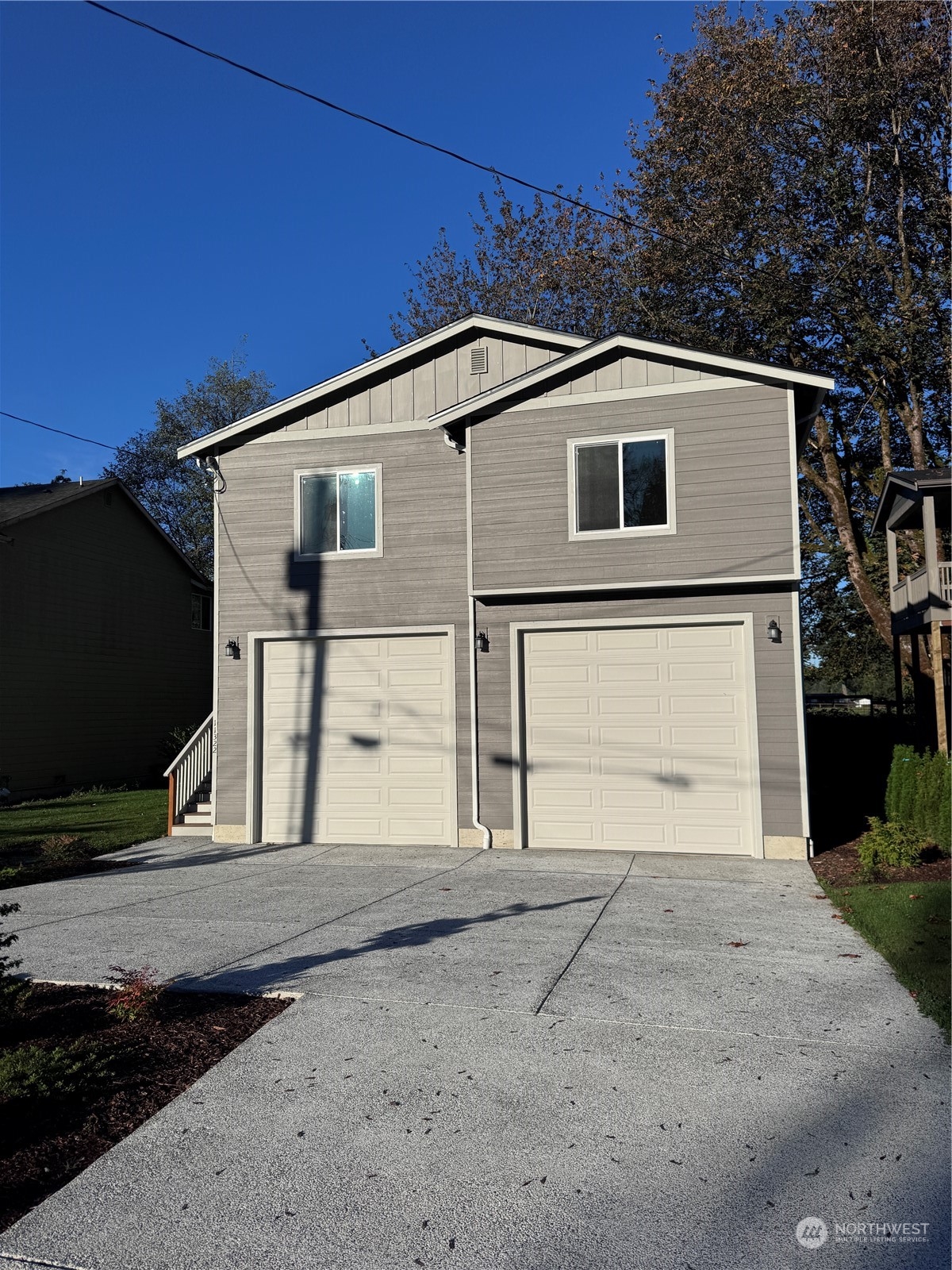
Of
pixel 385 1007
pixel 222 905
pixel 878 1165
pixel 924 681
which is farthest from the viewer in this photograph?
pixel 924 681

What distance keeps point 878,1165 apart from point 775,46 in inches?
900

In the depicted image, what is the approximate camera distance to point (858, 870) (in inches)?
341

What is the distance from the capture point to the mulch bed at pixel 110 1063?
342cm

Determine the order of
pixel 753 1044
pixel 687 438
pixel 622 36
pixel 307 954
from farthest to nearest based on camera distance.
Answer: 1. pixel 622 36
2. pixel 687 438
3. pixel 307 954
4. pixel 753 1044

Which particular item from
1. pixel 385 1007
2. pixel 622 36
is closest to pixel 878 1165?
pixel 385 1007

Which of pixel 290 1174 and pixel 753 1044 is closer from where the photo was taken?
pixel 290 1174

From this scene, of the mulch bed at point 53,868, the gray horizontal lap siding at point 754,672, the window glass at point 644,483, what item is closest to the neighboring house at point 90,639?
the mulch bed at point 53,868

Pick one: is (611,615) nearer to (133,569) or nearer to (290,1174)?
(290,1174)

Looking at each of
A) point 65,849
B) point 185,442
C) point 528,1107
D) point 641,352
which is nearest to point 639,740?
point 641,352

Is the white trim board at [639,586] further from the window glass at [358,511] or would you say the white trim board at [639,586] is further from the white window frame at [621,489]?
the window glass at [358,511]

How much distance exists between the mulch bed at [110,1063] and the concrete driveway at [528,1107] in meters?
0.12

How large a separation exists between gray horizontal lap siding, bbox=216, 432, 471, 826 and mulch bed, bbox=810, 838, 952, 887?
4174mm

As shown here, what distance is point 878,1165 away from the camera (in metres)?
3.30

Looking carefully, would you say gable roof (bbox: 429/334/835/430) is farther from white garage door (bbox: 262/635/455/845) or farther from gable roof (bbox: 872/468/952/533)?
gable roof (bbox: 872/468/952/533)
